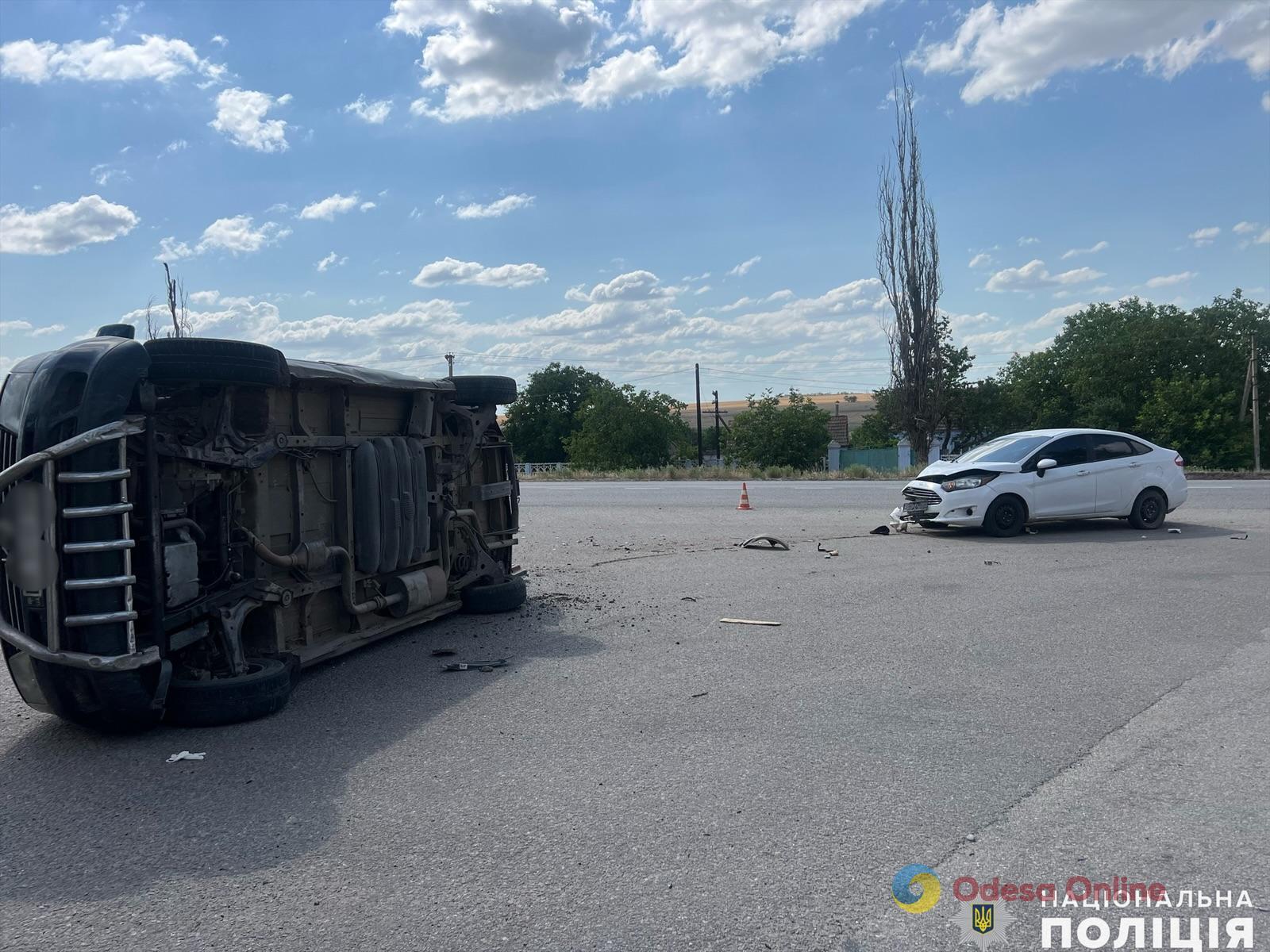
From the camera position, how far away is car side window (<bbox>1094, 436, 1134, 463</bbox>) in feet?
48.9

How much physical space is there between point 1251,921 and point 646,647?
4.77 metres

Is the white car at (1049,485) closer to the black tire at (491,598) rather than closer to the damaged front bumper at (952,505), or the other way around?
the damaged front bumper at (952,505)

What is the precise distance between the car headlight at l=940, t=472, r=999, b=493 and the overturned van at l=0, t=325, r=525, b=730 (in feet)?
26.6

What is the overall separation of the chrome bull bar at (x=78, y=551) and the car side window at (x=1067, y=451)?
40.8ft

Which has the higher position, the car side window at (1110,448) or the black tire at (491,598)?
the car side window at (1110,448)

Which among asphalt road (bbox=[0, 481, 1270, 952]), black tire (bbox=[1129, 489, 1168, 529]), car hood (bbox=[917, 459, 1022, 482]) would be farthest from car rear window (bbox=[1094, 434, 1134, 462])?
asphalt road (bbox=[0, 481, 1270, 952])

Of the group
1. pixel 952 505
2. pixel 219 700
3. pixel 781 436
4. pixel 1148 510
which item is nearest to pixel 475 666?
pixel 219 700

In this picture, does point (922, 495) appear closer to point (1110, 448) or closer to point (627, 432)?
point (1110, 448)

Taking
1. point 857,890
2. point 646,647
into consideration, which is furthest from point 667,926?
point 646,647

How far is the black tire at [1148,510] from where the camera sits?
14867 mm

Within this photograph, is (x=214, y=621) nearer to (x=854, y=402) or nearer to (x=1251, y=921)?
(x=1251, y=921)

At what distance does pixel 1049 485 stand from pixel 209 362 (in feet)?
38.9

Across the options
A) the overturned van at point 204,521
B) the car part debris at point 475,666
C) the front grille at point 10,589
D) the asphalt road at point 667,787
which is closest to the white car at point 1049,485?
the asphalt road at point 667,787

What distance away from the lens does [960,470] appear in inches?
577
